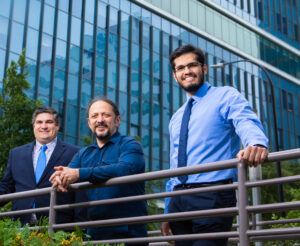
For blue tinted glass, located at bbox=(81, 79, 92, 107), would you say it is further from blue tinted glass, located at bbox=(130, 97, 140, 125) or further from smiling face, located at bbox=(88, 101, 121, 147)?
smiling face, located at bbox=(88, 101, 121, 147)

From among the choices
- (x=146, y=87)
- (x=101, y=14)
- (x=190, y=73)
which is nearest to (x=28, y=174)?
(x=190, y=73)

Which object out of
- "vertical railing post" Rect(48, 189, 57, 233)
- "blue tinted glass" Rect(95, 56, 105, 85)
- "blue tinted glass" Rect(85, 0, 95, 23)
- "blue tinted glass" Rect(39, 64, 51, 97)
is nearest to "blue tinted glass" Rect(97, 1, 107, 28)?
"blue tinted glass" Rect(85, 0, 95, 23)

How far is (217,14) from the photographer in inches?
1578

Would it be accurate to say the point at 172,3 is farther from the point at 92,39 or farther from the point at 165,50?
the point at 92,39

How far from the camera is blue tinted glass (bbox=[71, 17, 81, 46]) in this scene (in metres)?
30.3

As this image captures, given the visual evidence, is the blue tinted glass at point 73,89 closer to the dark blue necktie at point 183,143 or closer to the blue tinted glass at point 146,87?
the blue tinted glass at point 146,87

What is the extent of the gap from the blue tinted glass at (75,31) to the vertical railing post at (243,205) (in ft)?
89.4

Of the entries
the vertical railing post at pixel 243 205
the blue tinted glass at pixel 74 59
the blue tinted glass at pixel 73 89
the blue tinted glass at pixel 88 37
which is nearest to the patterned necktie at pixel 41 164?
the vertical railing post at pixel 243 205

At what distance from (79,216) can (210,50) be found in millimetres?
35155

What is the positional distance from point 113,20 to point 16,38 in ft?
23.7

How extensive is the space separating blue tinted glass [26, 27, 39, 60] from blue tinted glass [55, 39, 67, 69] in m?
1.31

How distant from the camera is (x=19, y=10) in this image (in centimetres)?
2764

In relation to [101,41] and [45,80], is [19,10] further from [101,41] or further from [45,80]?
[101,41]

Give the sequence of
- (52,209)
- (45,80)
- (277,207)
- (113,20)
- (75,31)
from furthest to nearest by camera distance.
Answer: (113,20)
(75,31)
(45,80)
(52,209)
(277,207)
